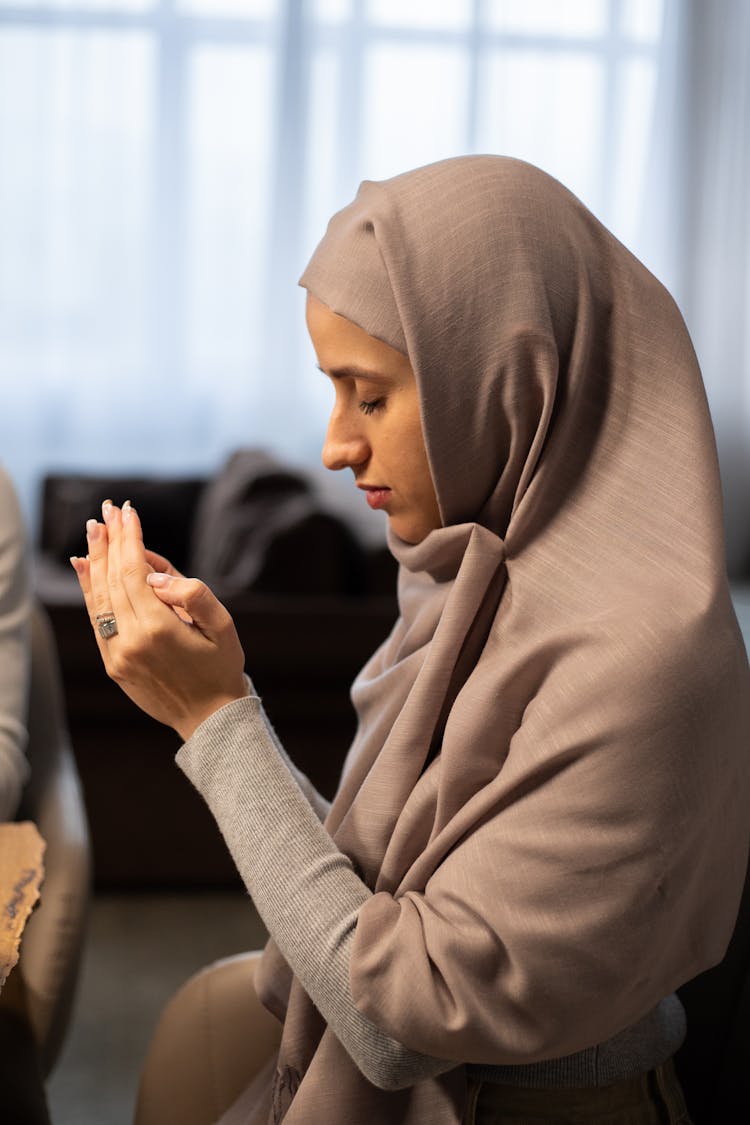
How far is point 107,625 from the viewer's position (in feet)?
3.32

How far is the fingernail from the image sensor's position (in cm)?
99

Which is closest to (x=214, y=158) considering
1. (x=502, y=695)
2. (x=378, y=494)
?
(x=378, y=494)

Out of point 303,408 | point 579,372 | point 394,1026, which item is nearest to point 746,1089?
point 394,1026

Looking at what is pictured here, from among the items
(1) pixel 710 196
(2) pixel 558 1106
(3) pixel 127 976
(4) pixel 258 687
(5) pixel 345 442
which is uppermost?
(5) pixel 345 442

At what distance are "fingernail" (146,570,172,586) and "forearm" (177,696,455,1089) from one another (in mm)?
105

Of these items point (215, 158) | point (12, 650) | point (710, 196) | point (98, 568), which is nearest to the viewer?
point (98, 568)

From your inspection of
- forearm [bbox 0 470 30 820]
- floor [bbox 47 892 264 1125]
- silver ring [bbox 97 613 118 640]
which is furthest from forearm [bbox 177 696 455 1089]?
floor [bbox 47 892 264 1125]

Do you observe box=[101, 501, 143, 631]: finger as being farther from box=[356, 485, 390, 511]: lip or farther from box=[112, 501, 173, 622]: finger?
box=[356, 485, 390, 511]: lip

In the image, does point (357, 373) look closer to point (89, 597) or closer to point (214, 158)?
point (89, 597)

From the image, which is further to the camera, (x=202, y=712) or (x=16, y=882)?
(x=16, y=882)

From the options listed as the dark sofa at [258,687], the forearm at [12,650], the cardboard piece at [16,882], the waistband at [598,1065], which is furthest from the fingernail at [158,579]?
the dark sofa at [258,687]

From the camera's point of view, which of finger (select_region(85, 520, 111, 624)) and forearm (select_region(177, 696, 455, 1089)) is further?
finger (select_region(85, 520, 111, 624))

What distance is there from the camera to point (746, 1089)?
1.15 metres

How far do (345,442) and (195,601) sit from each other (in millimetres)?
169
